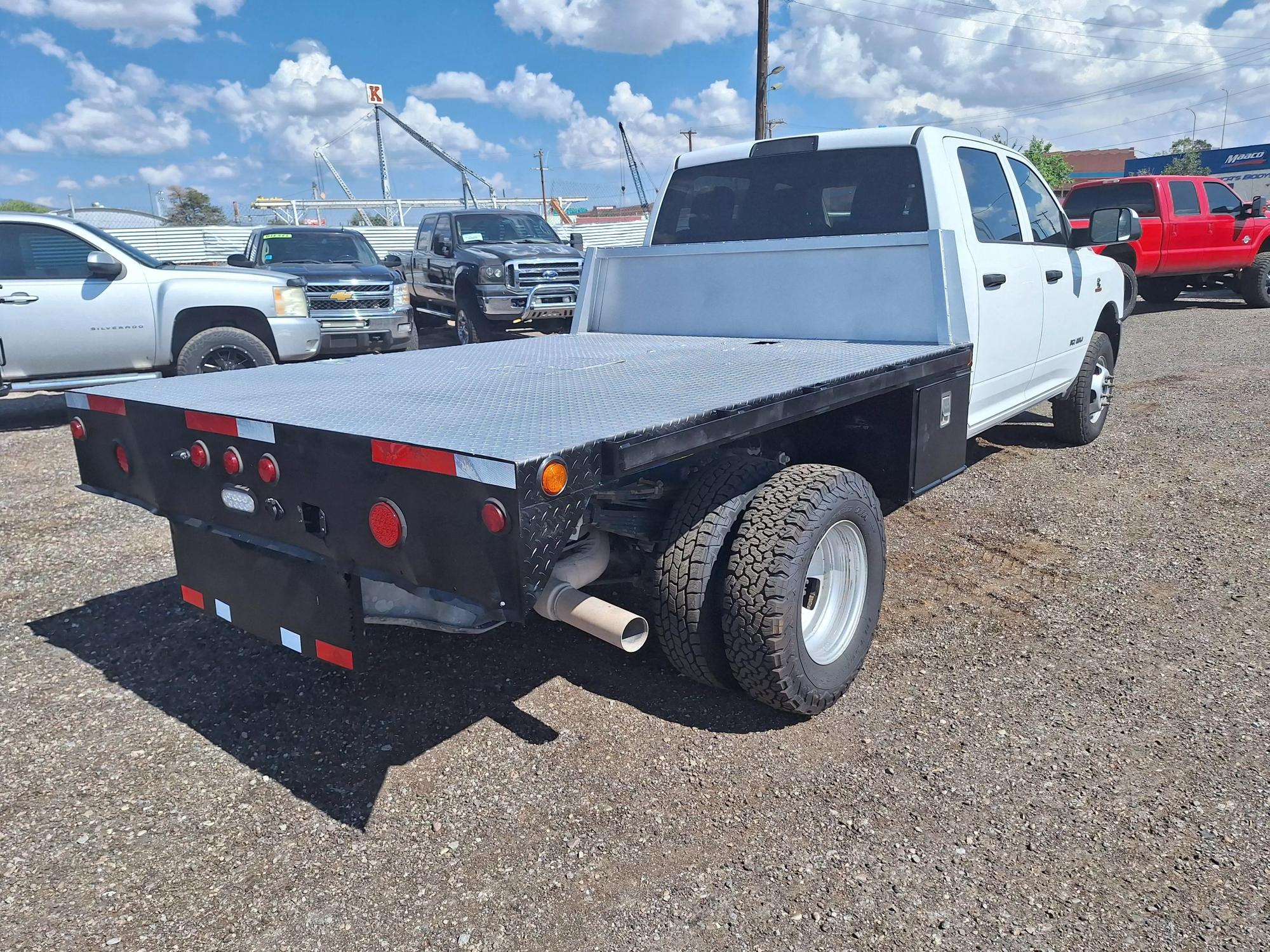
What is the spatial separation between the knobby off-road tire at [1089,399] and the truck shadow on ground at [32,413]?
8.00 metres

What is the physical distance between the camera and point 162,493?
3.00 meters

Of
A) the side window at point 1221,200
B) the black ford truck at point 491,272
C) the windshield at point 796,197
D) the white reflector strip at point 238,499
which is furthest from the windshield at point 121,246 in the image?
the side window at point 1221,200

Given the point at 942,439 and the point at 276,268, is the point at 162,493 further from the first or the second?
the point at 276,268

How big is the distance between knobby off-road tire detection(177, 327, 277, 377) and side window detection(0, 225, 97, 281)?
1.05 metres

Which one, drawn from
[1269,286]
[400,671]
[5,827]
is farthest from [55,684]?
[1269,286]

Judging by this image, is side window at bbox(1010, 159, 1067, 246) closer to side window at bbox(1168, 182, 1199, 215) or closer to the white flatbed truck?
the white flatbed truck

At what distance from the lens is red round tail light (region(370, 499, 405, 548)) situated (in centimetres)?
223

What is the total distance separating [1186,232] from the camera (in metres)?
13.9

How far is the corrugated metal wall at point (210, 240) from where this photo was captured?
26.0m

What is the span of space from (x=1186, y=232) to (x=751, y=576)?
1430 cm

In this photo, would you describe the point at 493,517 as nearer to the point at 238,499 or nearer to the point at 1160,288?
the point at 238,499

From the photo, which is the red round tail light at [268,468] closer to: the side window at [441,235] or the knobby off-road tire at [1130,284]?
the knobby off-road tire at [1130,284]

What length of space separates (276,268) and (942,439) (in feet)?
31.9

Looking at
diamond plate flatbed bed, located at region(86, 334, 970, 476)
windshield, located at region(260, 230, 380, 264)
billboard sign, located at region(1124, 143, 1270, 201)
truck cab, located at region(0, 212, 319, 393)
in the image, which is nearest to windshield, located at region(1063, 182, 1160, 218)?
windshield, located at region(260, 230, 380, 264)
